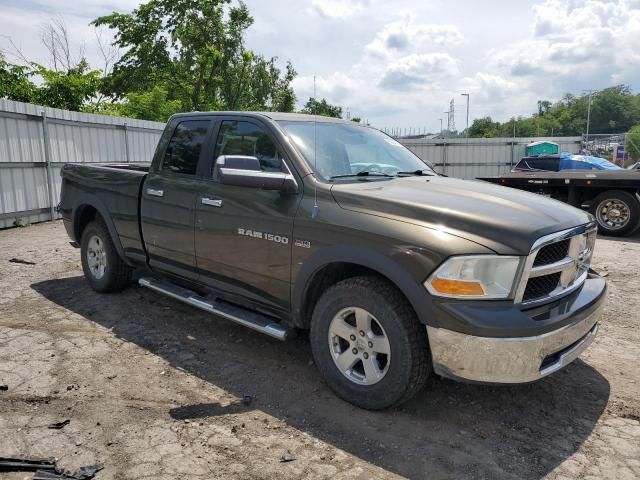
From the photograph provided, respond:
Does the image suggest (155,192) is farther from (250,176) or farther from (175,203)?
(250,176)

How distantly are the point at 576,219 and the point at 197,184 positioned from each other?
292cm

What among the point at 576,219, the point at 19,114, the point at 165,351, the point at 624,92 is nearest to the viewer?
the point at 576,219

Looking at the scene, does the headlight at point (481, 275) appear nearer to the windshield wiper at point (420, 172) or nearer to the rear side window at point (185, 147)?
the windshield wiper at point (420, 172)

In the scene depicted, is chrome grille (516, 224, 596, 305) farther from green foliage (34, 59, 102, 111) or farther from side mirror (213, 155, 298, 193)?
green foliage (34, 59, 102, 111)

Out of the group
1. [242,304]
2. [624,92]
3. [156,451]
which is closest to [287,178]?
[242,304]

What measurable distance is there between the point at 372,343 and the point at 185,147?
8.61 feet

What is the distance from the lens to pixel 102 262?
5828mm

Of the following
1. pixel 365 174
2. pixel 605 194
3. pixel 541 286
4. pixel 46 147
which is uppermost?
pixel 46 147

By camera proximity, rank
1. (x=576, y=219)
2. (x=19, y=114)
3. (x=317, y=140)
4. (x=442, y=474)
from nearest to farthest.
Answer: (x=442, y=474) → (x=576, y=219) → (x=317, y=140) → (x=19, y=114)

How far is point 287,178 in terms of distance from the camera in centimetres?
362

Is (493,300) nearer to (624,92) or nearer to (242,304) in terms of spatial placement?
(242,304)

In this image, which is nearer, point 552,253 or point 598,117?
point 552,253

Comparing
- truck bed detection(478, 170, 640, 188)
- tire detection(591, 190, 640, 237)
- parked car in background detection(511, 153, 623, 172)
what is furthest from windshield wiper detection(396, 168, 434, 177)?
parked car in background detection(511, 153, 623, 172)

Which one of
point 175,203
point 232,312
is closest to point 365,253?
point 232,312
